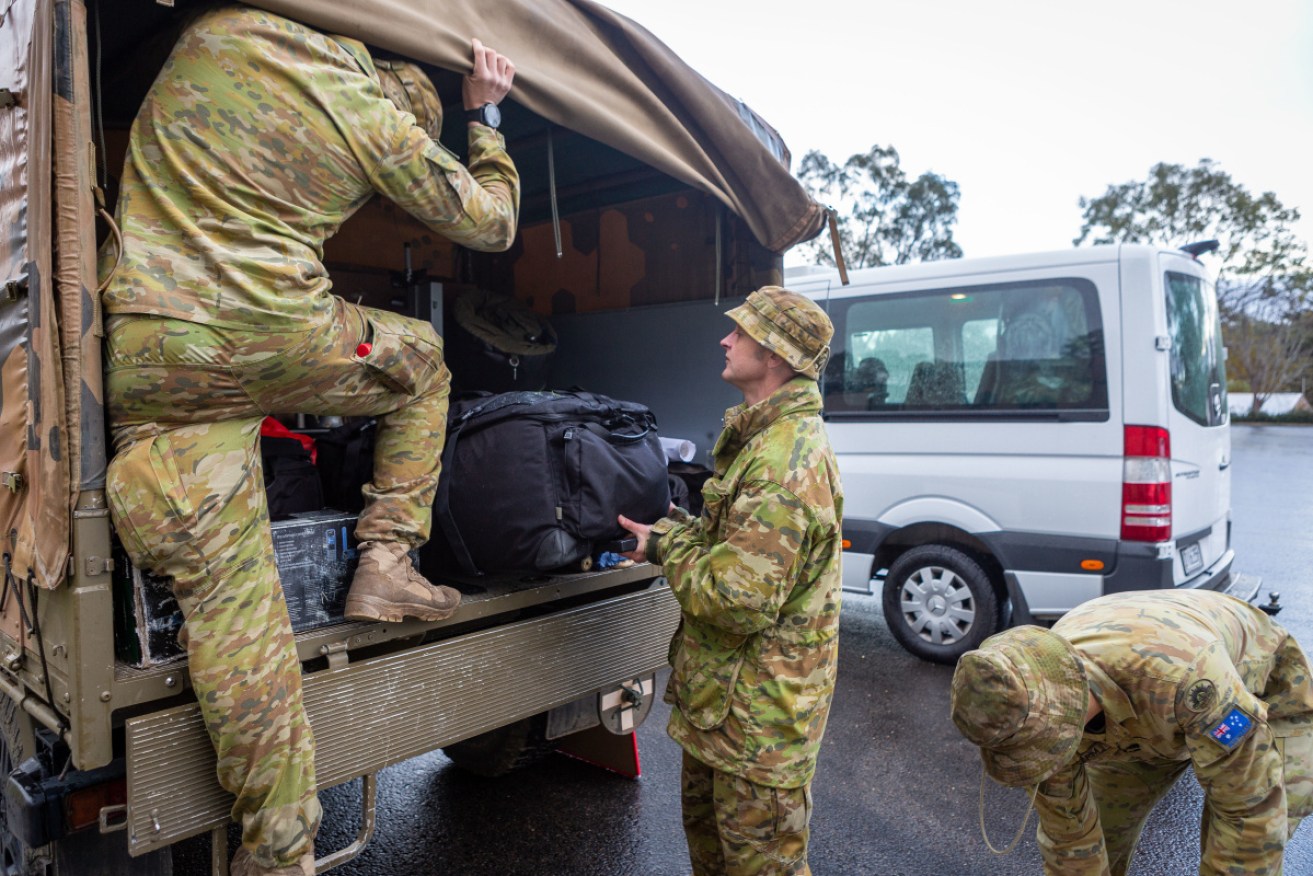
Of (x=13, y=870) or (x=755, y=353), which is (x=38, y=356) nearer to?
(x=13, y=870)

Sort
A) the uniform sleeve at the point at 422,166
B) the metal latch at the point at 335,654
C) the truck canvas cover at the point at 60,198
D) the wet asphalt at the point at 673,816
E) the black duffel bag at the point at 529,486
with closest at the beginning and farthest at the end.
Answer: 1. the truck canvas cover at the point at 60,198
2. the uniform sleeve at the point at 422,166
3. the metal latch at the point at 335,654
4. the black duffel bag at the point at 529,486
5. the wet asphalt at the point at 673,816

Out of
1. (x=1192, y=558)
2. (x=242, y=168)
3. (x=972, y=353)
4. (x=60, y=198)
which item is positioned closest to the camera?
(x=60, y=198)

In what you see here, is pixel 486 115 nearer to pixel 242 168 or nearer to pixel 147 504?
pixel 242 168

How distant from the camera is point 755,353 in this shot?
7.72 feet

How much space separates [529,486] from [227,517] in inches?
29.5

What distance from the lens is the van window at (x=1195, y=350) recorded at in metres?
4.66

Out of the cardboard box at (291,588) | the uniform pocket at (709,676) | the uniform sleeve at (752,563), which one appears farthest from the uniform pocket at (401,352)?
the uniform pocket at (709,676)

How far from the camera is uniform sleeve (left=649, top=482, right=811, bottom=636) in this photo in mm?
2113

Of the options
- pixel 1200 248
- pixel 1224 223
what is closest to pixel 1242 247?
pixel 1224 223

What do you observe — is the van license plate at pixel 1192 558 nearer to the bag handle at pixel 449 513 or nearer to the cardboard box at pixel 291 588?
the bag handle at pixel 449 513

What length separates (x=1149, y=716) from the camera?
6.71 ft

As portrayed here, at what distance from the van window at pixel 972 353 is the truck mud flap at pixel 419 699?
295 centimetres

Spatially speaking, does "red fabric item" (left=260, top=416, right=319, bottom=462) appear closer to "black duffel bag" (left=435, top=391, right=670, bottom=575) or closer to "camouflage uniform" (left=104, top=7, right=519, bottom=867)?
"black duffel bag" (left=435, top=391, right=670, bottom=575)

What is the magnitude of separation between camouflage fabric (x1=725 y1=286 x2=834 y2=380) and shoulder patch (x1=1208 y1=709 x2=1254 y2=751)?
47.9 inches
